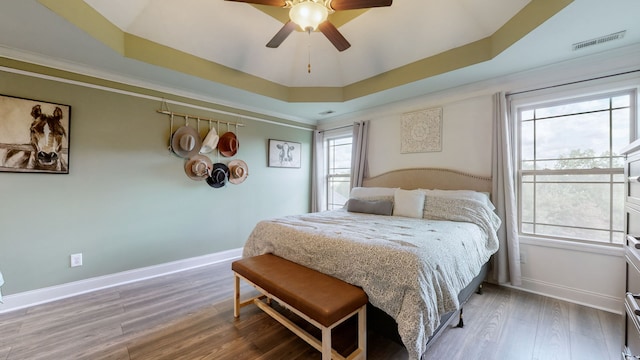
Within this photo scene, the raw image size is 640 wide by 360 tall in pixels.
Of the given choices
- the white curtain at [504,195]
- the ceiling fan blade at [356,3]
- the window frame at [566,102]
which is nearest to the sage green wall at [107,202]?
the ceiling fan blade at [356,3]

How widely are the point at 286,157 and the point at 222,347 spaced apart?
10.5 ft

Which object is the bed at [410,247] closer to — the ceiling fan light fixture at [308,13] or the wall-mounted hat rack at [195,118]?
the ceiling fan light fixture at [308,13]

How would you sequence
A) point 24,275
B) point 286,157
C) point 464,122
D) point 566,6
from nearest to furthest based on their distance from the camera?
point 566,6
point 24,275
point 464,122
point 286,157

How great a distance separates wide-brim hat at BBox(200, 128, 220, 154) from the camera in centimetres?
343

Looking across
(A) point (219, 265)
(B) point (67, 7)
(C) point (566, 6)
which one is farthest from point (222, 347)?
(C) point (566, 6)

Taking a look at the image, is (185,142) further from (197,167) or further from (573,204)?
(573,204)

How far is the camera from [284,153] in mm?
4496

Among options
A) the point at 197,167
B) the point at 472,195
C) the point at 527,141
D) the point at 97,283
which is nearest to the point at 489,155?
the point at 527,141

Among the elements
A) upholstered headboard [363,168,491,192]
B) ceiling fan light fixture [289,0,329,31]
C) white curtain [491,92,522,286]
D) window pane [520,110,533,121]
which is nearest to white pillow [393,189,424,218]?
upholstered headboard [363,168,491,192]

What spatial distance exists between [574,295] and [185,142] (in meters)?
4.72

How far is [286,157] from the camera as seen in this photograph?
4.53 meters

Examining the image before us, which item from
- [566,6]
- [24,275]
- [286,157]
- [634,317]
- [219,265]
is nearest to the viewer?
[634,317]

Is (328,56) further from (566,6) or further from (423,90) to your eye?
(566,6)

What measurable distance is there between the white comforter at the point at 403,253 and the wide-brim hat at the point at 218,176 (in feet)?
4.59
